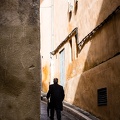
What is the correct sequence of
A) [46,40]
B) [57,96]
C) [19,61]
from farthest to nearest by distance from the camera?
[46,40] < [57,96] < [19,61]

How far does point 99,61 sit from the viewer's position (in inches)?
434

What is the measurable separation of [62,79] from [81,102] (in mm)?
5113

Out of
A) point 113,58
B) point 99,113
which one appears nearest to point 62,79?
point 99,113

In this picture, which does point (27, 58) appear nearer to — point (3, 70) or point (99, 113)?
point (3, 70)

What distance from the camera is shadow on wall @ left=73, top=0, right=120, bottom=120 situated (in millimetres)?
9680

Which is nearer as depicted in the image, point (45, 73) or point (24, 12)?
point (24, 12)

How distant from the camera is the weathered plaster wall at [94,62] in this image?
9.41 m

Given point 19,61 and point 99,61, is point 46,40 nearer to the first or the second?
point 99,61

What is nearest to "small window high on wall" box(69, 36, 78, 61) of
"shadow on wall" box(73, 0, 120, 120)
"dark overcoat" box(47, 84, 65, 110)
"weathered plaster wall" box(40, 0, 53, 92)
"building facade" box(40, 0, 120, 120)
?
"building facade" box(40, 0, 120, 120)

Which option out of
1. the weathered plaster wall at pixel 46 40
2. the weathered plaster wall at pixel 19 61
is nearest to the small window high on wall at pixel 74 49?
the weathered plaster wall at pixel 46 40

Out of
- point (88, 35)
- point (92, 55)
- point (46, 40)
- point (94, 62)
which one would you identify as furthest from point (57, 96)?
point (46, 40)

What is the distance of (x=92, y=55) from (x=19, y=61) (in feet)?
27.2

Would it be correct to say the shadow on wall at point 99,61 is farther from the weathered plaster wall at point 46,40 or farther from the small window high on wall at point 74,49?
the weathered plaster wall at point 46,40

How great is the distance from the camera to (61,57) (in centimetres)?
1816
